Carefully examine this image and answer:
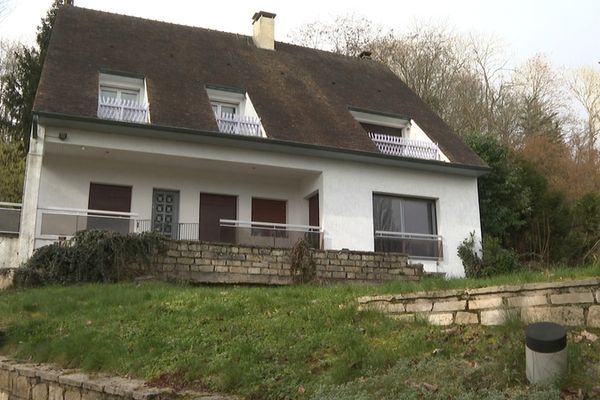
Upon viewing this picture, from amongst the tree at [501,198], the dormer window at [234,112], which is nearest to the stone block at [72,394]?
the dormer window at [234,112]

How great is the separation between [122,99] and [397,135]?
9576 millimetres

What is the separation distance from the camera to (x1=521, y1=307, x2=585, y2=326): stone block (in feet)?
17.0

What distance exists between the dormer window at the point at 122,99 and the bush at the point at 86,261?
4.38 metres

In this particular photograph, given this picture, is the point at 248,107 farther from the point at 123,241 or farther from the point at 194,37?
the point at 123,241

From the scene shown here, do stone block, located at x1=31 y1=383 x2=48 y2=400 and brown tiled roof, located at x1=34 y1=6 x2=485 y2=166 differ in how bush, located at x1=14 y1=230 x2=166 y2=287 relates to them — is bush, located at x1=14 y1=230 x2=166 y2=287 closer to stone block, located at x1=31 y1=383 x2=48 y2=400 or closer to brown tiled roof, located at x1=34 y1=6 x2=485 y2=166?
brown tiled roof, located at x1=34 y1=6 x2=485 y2=166

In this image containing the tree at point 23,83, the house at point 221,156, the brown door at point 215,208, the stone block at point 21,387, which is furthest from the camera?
the tree at point 23,83

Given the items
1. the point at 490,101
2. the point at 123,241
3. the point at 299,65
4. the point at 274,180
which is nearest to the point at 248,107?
the point at 274,180

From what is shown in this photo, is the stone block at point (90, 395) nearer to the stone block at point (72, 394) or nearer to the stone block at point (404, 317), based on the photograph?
the stone block at point (72, 394)

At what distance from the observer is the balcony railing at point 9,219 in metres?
14.2

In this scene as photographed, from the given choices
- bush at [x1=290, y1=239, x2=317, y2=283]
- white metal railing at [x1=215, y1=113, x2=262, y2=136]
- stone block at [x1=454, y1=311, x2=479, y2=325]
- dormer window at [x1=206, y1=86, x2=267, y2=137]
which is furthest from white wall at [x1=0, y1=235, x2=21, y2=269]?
stone block at [x1=454, y1=311, x2=479, y2=325]

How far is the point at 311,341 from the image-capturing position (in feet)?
19.9

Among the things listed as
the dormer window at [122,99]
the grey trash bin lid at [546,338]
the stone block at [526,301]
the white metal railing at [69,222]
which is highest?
the dormer window at [122,99]

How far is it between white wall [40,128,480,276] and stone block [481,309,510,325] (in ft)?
36.5

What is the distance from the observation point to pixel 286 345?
611 cm
